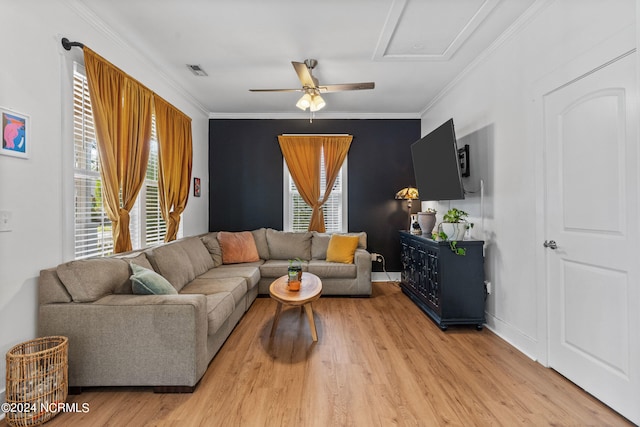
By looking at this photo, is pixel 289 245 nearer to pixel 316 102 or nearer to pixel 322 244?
pixel 322 244

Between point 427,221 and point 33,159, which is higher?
point 33,159

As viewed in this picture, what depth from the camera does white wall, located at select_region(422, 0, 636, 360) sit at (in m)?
2.00

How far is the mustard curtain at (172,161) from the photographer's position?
11.2 feet

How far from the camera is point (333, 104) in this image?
4.48m

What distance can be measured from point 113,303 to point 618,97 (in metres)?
3.45

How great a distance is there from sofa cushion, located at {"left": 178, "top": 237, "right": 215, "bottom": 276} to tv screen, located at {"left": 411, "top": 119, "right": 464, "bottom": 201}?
293cm

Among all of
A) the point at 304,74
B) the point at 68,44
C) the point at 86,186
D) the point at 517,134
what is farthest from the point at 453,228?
the point at 68,44

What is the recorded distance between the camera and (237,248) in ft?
13.8

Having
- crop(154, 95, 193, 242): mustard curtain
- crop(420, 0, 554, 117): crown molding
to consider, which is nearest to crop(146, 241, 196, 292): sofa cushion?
crop(154, 95, 193, 242): mustard curtain

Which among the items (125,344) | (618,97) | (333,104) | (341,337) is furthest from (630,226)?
(333,104)

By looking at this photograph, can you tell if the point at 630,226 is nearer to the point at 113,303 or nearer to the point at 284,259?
the point at 113,303

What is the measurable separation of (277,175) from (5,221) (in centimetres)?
349

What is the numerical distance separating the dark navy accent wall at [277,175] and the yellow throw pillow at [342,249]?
72 centimetres

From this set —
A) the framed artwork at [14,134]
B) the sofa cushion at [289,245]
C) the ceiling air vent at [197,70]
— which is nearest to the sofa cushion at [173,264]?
the framed artwork at [14,134]
